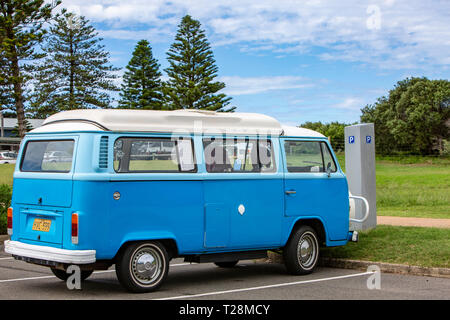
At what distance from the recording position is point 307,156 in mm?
10711

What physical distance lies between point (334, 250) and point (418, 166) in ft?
198

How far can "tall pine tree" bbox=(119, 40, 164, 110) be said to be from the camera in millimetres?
68188

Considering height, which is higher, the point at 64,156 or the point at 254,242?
the point at 64,156

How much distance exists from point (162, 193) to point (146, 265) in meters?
0.96

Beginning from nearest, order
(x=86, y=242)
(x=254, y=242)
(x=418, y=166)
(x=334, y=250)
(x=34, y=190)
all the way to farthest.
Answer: (x=86, y=242) < (x=34, y=190) < (x=254, y=242) < (x=334, y=250) < (x=418, y=166)

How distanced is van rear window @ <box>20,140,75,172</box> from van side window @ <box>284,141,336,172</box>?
3418 mm

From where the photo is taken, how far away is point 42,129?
9273 millimetres

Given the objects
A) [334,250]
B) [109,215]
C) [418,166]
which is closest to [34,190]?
[109,215]

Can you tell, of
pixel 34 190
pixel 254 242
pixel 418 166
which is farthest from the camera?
pixel 418 166

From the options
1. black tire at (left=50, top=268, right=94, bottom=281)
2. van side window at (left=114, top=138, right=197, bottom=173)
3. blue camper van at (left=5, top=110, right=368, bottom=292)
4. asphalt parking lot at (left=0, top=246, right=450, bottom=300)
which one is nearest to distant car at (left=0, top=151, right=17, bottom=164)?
asphalt parking lot at (left=0, top=246, right=450, bottom=300)
